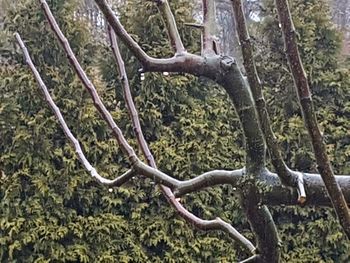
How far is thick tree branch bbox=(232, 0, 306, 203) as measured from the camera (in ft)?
1.98

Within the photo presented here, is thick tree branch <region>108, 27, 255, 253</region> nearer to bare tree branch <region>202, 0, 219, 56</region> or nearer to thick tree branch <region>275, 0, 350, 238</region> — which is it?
bare tree branch <region>202, 0, 219, 56</region>

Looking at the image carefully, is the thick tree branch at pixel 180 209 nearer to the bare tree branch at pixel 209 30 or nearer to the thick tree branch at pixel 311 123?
the bare tree branch at pixel 209 30

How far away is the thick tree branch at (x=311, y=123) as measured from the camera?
0.52 m

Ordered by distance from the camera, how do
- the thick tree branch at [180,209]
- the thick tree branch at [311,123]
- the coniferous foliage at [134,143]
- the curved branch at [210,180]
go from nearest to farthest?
1. the thick tree branch at [311,123]
2. the curved branch at [210,180]
3. the thick tree branch at [180,209]
4. the coniferous foliage at [134,143]

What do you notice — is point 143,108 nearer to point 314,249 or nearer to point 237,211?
point 237,211

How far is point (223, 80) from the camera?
29.5 inches

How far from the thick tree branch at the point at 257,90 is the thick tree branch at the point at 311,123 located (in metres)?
0.09

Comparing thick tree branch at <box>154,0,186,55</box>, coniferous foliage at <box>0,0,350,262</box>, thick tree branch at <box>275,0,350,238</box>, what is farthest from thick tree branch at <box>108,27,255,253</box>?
coniferous foliage at <box>0,0,350,262</box>

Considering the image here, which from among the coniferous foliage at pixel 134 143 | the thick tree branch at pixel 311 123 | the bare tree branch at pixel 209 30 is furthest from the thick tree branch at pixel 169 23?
the coniferous foliage at pixel 134 143

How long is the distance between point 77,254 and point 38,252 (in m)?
0.28

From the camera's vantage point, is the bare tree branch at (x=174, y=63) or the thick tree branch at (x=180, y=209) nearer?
the bare tree branch at (x=174, y=63)

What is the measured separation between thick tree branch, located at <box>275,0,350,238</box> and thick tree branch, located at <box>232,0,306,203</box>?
9cm

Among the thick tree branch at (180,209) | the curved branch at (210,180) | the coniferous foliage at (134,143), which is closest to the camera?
the curved branch at (210,180)

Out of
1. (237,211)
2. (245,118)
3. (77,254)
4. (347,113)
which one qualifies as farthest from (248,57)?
(347,113)
